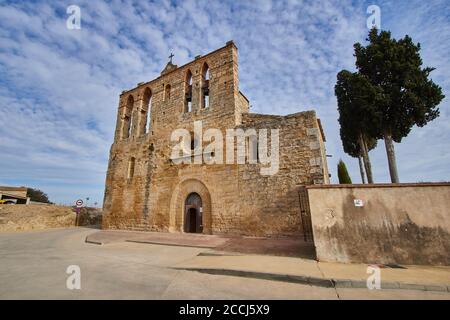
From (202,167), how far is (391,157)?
10.9 m

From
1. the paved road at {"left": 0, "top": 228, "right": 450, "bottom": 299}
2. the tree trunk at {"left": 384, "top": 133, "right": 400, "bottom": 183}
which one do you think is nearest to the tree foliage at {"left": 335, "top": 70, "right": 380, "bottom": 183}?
the tree trunk at {"left": 384, "top": 133, "right": 400, "bottom": 183}

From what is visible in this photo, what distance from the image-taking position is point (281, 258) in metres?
5.39

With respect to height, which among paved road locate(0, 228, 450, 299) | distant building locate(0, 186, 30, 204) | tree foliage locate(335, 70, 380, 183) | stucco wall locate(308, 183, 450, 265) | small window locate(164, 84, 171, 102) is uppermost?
small window locate(164, 84, 171, 102)

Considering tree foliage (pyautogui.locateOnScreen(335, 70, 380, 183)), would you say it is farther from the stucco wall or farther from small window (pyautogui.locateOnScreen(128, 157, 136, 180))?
Result: small window (pyautogui.locateOnScreen(128, 157, 136, 180))

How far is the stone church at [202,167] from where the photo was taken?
8773mm

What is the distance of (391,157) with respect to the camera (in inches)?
490

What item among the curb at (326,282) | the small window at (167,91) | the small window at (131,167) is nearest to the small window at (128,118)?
the small window at (131,167)

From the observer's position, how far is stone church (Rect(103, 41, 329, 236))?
8773 mm

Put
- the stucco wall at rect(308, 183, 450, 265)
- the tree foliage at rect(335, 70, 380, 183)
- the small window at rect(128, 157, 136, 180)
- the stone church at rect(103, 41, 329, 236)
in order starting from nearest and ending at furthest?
the stucco wall at rect(308, 183, 450, 265) < the stone church at rect(103, 41, 329, 236) < the tree foliage at rect(335, 70, 380, 183) < the small window at rect(128, 157, 136, 180)

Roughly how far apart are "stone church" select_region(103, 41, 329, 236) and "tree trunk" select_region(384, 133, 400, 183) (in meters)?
4.06

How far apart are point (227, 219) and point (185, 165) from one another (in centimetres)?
382

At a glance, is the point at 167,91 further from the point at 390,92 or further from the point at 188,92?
the point at 390,92
